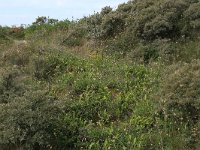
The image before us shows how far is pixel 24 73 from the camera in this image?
40.7ft

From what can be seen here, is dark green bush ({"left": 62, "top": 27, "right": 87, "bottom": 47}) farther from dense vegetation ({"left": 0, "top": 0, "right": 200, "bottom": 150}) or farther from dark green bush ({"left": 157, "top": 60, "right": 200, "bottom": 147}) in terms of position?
dark green bush ({"left": 157, "top": 60, "right": 200, "bottom": 147})

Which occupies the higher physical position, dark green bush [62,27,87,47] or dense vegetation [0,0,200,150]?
dark green bush [62,27,87,47]

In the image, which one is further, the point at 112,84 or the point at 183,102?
the point at 112,84

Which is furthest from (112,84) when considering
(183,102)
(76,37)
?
(76,37)

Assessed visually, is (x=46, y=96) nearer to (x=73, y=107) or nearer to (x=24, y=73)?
(x=73, y=107)

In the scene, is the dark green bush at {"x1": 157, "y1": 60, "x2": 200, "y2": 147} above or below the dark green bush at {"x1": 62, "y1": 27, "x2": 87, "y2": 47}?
below

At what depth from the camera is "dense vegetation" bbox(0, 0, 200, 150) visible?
852 cm

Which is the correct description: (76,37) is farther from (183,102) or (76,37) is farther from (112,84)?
(183,102)

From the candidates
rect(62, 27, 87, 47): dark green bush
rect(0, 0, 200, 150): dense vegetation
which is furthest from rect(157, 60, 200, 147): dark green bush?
rect(62, 27, 87, 47): dark green bush

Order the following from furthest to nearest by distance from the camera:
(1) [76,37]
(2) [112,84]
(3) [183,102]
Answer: (1) [76,37], (2) [112,84], (3) [183,102]

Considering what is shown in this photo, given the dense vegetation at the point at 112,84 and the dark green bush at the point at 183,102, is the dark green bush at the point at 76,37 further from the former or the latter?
the dark green bush at the point at 183,102

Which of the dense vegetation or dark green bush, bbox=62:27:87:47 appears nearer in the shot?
the dense vegetation

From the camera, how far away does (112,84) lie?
11039 mm

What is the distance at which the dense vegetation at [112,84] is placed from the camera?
8523 millimetres
